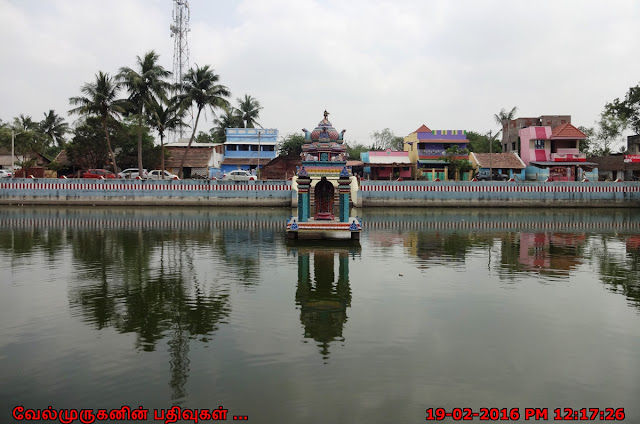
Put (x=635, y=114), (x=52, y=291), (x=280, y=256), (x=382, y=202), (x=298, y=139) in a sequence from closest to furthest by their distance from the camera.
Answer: (x=52, y=291) → (x=280, y=256) → (x=382, y=202) → (x=635, y=114) → (x=298, y=139)

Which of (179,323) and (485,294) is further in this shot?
(485,294)

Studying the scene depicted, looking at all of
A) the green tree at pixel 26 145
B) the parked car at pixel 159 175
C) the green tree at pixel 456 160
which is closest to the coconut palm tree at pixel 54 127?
the green tree at pixel 26 145

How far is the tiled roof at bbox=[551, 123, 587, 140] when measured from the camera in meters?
57.7

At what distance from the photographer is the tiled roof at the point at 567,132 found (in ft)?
189

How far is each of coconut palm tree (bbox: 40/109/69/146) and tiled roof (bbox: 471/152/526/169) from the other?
2183 inches

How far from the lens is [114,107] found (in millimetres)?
49000

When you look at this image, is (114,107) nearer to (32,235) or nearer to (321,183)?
(32,235)

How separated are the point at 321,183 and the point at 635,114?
46.5 metres

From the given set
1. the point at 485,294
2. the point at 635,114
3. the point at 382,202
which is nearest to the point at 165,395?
the point at 485,294

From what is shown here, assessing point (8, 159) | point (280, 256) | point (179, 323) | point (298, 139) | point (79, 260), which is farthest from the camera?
point (298, 139)

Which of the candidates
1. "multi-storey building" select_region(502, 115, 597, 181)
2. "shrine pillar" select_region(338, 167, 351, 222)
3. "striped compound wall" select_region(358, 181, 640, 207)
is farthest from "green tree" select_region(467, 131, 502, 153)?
"shrine pillar" select_region(338, 167, 351, 222)

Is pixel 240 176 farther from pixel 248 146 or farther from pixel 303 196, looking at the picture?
pixel 303 196

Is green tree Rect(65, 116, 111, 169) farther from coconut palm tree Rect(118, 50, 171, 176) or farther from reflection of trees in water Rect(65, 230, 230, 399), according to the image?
reflection of trees in water Rect(65, 230, 230, 399)

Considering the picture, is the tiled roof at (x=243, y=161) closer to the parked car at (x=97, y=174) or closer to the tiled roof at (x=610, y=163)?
the parked car at (x=97, y=174)
